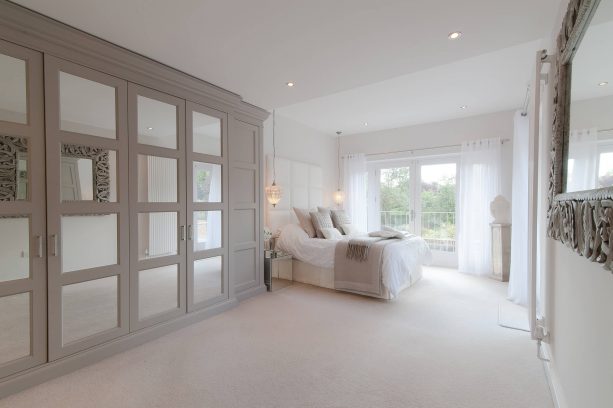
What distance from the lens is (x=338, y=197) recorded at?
6.56 meters

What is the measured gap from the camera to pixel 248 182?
12.6 feet

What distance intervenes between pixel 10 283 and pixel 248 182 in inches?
95.1

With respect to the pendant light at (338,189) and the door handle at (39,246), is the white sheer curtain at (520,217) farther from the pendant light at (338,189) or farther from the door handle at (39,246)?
the door handle at (39,246)

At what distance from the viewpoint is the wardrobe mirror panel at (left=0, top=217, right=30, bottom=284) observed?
189 centimetres

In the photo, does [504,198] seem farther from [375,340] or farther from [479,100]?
[375,340]

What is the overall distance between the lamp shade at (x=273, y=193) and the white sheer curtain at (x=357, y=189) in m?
2.26

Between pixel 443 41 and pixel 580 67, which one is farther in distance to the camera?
pixel 443 41

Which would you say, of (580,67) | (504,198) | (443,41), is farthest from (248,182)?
(504,198)

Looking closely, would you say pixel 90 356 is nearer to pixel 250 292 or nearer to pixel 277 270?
pixel 250 292

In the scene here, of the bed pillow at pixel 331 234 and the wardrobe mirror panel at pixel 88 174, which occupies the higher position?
the wardrobe mirror panel at pixel 88 174

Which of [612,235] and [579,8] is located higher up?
[579,8]

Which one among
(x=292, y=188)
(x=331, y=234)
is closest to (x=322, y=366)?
(x=331, y=234)

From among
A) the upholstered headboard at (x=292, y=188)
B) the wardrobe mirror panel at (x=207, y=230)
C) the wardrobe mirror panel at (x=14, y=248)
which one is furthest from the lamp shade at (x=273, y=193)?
the wardrobe mirror panel at (x=14, y=248)

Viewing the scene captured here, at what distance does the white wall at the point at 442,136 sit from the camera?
5.03 metres
